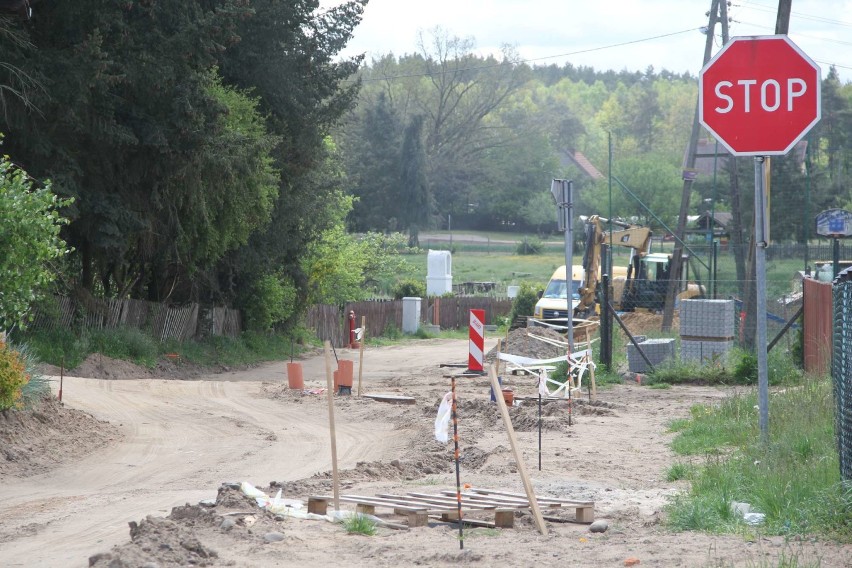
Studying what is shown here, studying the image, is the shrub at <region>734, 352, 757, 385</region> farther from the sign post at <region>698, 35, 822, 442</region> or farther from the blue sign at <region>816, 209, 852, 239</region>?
the sign post at <region>698, 35, 822, 442</region>

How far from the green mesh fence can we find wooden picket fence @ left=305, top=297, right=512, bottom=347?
3163 cm

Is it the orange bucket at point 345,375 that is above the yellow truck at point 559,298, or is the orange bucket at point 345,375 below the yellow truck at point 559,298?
below

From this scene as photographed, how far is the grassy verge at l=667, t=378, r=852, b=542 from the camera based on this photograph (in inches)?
294

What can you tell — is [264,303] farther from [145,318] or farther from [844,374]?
[844,374]

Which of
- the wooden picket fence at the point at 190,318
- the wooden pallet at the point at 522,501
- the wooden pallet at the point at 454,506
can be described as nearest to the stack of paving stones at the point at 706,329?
the wooden pallet at the point at 522,501

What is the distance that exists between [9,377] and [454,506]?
A: 7.52 meters

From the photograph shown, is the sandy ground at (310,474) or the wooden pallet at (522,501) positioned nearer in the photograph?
the sandy ground at (310,474)

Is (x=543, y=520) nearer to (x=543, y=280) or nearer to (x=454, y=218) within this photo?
(x=543, y=280)

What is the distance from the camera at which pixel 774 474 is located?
8617 mm

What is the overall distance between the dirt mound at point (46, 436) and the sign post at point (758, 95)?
9.20m

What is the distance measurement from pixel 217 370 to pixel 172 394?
29.2 ft

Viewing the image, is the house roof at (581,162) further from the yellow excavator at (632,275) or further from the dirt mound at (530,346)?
the dirt mound at (530,346)

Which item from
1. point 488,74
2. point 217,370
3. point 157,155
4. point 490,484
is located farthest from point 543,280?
point 490,484

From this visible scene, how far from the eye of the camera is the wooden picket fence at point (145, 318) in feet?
81.9
